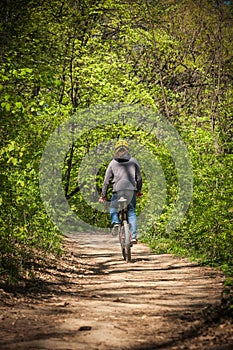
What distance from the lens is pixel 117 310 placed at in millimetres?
5719

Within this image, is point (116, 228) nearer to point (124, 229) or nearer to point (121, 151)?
point (124, 229)

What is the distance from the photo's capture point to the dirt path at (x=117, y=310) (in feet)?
14.2

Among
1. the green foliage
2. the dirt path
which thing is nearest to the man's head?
the green foliage

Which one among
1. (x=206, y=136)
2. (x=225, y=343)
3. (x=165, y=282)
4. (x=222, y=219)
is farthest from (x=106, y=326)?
(x=206, y=136)

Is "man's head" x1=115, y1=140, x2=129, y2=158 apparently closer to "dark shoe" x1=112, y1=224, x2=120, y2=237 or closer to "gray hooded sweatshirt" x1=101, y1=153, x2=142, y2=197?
"gray hooded sweatshirt" x1=101, y1=153, x2=142, y2=197

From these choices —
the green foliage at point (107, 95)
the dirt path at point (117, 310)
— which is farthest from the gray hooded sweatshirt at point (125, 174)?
the dirt path at point (117, 310)

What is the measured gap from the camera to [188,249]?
38.8 ft

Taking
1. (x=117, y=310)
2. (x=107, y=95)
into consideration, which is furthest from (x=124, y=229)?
(x=107, y=95)

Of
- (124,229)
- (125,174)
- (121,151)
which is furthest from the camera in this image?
(121,151)

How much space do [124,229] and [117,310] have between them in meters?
4.52

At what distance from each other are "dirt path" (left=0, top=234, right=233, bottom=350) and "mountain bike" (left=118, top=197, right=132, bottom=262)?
433 millimetres

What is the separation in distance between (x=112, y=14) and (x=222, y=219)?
1127 cm

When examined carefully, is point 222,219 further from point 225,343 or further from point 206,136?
point 225,343

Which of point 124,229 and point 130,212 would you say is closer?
point 124,229
